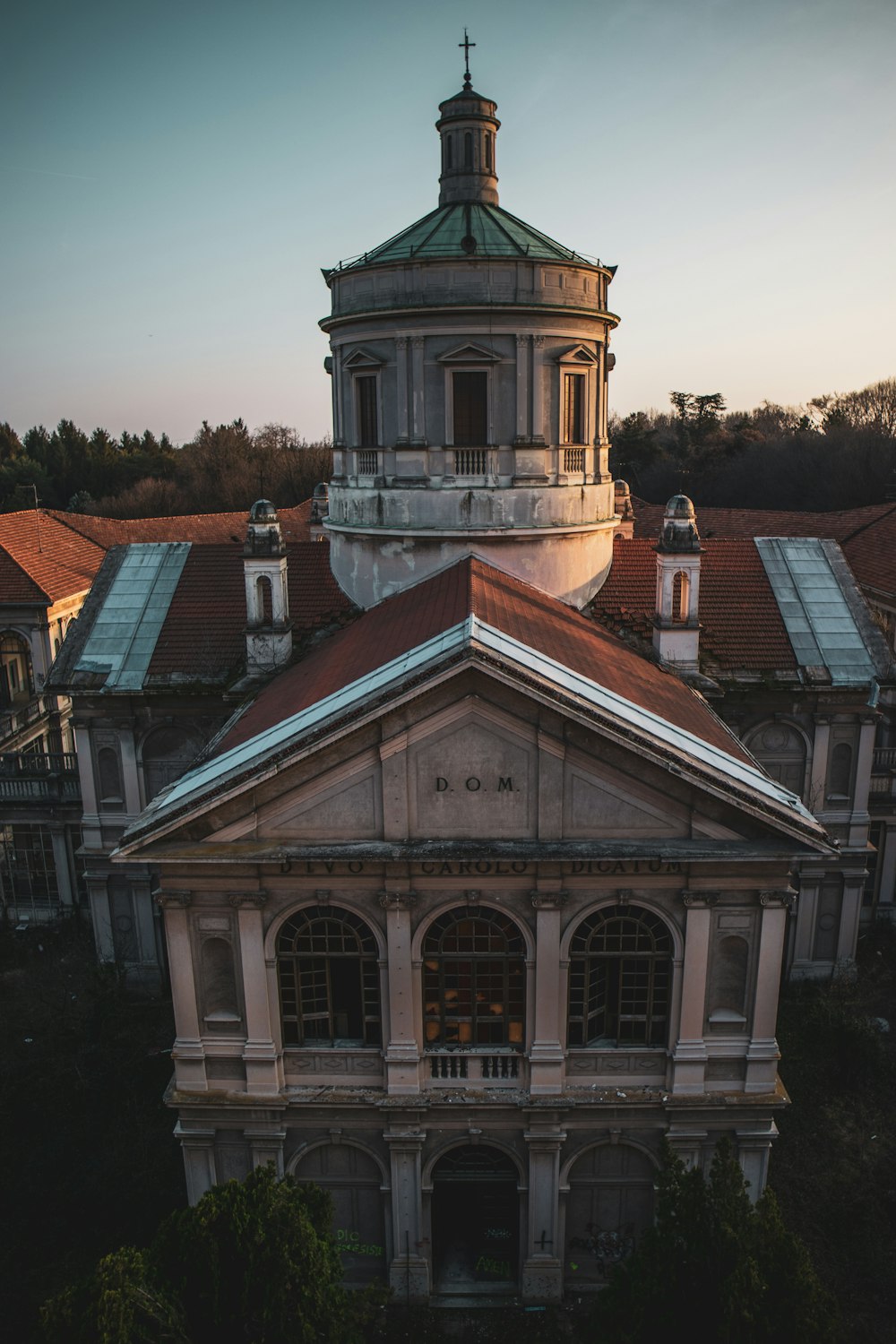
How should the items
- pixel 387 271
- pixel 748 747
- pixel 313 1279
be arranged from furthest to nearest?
1. pixel 748 747
2. pixel 387 271
3. pixel 313 1279

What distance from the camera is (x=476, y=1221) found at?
57.0ft

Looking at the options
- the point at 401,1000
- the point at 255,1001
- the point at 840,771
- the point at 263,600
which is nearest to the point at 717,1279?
the point at 401,1000

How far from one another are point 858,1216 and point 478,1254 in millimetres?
7128

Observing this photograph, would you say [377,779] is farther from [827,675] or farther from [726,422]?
[726,422]

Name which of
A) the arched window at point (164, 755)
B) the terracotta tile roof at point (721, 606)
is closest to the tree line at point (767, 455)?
the terracotta tile roof at point (721, 606)

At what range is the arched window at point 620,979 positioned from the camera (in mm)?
15641

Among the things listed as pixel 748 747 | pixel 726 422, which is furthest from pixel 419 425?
pixel 726 422

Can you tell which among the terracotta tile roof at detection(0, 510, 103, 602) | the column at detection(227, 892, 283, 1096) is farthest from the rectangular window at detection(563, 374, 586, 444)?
the terracotta tile roof at detection(0, 510, 103, 602)

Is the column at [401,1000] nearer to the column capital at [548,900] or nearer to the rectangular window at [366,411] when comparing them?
the column capital at [548,900]

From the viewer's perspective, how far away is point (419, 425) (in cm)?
2245

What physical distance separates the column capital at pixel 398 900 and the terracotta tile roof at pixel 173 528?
139ft

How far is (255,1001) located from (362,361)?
576 inches

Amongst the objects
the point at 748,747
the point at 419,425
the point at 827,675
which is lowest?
the point at 748,747

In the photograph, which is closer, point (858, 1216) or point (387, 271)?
point (858, 1216)
